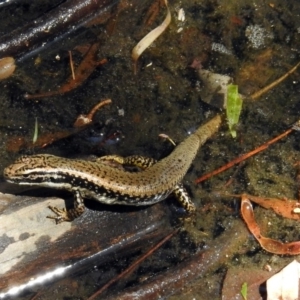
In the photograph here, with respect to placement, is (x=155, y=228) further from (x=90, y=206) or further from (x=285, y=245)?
(x=285, y=245)

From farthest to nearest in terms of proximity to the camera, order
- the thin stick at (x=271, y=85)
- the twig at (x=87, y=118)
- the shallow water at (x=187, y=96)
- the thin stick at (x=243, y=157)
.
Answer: the thin stick at (x=271, y=85) < the twig at (x=87, y=118) < the thin stick at (x=243, y=157) < the shallow water at (x=187, y=96)

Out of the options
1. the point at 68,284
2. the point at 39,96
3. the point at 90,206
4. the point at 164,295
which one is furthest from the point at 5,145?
the point at 164,295

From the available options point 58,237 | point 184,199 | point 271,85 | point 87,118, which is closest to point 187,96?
point 271,85

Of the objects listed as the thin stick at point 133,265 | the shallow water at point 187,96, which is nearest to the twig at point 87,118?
the shallow water at point 187,96

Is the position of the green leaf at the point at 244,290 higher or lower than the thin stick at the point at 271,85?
lower

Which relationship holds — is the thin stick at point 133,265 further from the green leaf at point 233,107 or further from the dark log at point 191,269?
the green leaf at point 233,107
